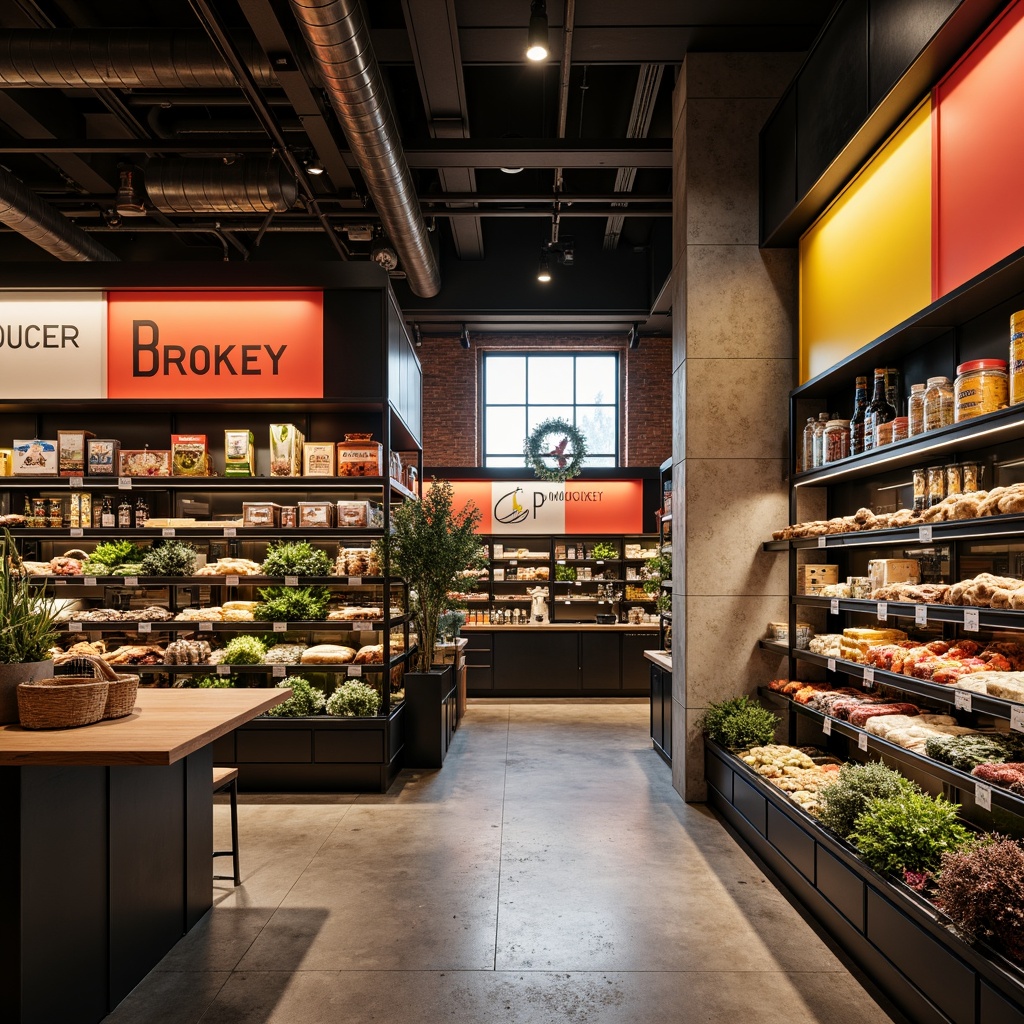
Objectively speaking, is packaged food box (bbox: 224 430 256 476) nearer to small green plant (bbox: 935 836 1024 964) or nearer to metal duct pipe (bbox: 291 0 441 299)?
metal duct pipe (bbox: 291 0 441 299)

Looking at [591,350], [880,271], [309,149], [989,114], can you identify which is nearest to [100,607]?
[309,149]

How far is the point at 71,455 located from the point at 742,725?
5324mm

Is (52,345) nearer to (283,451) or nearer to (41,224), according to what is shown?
(283,451)

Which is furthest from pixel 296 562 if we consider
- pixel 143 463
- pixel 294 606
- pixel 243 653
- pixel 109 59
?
pixel 109 59

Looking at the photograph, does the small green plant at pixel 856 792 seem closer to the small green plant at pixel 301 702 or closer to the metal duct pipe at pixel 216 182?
the small green plant at pixel 301 702

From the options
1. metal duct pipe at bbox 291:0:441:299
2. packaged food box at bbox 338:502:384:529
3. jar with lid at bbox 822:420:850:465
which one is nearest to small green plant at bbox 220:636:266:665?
packaged food box at bbox 338:502:384:529

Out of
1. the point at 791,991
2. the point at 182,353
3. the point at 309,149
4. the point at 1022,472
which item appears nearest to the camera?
the point at 791,991

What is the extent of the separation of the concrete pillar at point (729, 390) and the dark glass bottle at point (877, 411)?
1.24m

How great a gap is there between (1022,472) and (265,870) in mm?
4246

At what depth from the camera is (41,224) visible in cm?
747

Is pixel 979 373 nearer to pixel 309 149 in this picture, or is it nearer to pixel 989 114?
pixel 989 114

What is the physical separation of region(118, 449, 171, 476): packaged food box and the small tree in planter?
1.74 m

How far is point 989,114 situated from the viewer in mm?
3164

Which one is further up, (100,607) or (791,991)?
(100,607)
